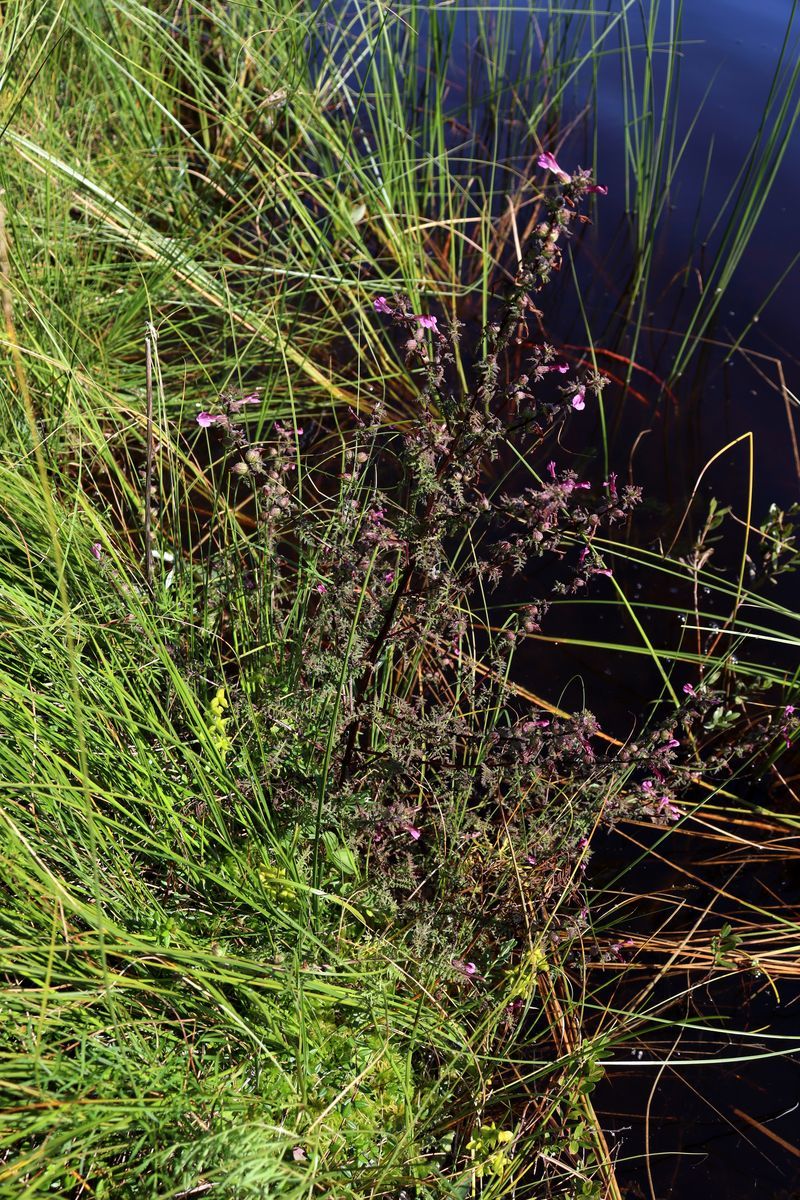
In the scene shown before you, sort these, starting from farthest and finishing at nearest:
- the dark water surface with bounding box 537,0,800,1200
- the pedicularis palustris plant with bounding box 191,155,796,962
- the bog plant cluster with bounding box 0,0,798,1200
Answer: the dark water surface with bounding box 537,0,800,1200 < the pedicularis palustris plant with bounding box 191,155,796,962 < the bog plant cluster with bounding box 0,0,798,1200

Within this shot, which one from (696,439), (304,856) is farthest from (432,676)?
(696,439)

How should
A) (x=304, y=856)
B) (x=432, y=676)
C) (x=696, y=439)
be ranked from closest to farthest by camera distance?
(x=304, y=856) → (x=432, y=676) → (x=696, y=439)

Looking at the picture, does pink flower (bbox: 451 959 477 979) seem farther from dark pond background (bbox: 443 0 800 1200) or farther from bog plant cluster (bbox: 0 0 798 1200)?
dark pond background (bbox: 443 0 800 1200)

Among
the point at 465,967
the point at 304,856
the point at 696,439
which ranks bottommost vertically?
the point at 465,967

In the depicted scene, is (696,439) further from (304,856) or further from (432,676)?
Result: (304,856)

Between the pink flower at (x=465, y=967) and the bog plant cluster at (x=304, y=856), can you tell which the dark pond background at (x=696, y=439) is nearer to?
the bog plant cluster at (x=304, y=856)

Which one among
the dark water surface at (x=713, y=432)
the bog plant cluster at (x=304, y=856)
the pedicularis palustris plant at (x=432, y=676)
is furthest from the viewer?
the dark water surface at (x=713, y=432)

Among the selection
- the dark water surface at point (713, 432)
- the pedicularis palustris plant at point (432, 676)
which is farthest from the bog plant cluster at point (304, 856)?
the dark water surface at point (713, 432)

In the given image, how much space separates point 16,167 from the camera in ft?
8.21

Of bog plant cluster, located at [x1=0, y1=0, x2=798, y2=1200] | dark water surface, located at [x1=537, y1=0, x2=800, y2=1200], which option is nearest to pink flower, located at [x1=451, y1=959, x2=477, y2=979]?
bog plant cluster, located at [x1=0, y1=0, x2=798, y2=1200]

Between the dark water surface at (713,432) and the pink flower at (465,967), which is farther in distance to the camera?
the dark water surface at (713,432)

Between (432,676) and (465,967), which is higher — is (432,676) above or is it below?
above

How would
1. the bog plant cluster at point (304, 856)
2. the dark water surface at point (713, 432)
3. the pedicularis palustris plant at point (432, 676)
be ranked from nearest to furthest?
1. the bog plant cluster at point (304, 856)
2. the pedicularis palustris plant at point (432, 676)
3. the dark water surface at point (713, 432)

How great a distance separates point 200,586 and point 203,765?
525 mm
